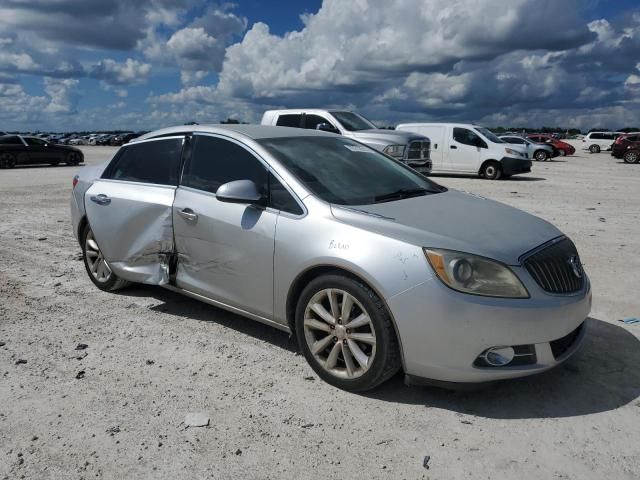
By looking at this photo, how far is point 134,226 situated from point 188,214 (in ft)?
2.49

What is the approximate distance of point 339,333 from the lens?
3.41m

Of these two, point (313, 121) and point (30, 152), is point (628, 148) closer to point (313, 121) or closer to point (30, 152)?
point (313, 121)

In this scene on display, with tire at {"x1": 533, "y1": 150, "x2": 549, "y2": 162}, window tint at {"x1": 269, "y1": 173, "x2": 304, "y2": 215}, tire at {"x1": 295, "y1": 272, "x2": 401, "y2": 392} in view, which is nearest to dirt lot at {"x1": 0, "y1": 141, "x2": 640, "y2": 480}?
tire at {"x1": 295, "y1": 272, "x2": 401, "y2": 392}

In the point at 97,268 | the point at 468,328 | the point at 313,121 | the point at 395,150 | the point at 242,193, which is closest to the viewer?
the point at 468,328

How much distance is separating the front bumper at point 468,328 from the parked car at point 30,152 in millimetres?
26340

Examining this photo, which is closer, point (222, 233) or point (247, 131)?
point (222, 233)

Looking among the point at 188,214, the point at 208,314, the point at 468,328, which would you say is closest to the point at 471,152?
the point at 208,314

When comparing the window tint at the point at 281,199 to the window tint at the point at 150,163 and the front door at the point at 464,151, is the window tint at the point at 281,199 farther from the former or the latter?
the front door at the point at 464,151

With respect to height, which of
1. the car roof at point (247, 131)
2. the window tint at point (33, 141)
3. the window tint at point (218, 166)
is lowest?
the window tint at point (33, 141)

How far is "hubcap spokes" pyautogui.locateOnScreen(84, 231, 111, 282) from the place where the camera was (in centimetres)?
541

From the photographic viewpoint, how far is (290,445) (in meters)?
2.89

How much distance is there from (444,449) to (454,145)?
1761 centimetres

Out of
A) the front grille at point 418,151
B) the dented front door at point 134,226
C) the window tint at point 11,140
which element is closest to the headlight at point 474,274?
the dented front door at point 134,226

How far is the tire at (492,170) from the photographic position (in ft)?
61.9
